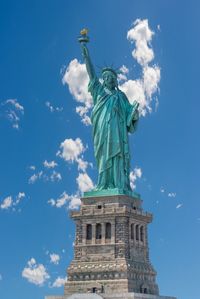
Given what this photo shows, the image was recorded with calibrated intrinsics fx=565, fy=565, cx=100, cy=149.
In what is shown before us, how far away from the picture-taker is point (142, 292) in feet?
155

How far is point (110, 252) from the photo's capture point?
156 ft

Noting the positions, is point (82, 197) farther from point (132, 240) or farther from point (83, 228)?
point (132, 240)

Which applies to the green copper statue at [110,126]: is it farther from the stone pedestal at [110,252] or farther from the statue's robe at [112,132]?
the stone pedestal at [110,252]

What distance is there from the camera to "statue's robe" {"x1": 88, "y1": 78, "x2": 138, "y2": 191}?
50969 millimetres

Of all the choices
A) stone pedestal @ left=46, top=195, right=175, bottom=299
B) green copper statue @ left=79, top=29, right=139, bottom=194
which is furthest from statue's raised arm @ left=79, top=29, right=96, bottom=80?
stone pedestal @ left=46, top=195, right=175, bottom=299

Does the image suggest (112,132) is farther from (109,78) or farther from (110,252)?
(110,252)

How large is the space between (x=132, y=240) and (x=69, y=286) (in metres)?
6.61

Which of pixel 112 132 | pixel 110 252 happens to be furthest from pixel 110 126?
pixel 110 252

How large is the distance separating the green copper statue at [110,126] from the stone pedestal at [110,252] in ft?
6.76

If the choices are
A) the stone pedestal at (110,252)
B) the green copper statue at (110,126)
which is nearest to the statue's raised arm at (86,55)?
the green copper statue at (110,126)

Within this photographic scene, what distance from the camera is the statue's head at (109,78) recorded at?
54.1 metres

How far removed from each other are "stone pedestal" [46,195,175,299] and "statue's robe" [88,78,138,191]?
234 centimetres

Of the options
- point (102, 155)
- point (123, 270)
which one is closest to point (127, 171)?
point (102, 155)

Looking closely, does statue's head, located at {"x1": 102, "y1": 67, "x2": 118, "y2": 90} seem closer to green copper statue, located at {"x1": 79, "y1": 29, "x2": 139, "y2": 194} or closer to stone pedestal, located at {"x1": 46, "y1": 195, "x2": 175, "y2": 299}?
green copper statue, located at {"x1": 79, "y1": 29, "x2": 139, "y2": 194}
